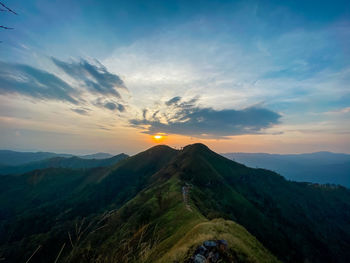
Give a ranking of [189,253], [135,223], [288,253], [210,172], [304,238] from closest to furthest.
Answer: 1. [189,253]
2. [135,223]
3. [288,253]
4. [304,238]
5. [210,172]

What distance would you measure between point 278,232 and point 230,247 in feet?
457

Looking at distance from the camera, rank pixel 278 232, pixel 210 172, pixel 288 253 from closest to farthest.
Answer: pixel 288 253
pixel 278 232
pixel 210 172

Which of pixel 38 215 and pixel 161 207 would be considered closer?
pixel 161 207

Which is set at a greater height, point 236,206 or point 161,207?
point 161,207

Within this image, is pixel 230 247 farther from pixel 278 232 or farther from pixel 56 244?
pixel 278 232

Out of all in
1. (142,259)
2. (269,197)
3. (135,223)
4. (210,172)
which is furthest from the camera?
(269,197)

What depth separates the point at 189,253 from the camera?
16.6 m

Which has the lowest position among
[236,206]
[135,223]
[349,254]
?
[349,254]

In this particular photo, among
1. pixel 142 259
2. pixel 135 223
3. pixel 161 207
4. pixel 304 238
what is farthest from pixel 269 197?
pixel 142 259

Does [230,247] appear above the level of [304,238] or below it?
above

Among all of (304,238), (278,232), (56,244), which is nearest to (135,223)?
(56,244)

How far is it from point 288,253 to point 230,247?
12587 centimetres

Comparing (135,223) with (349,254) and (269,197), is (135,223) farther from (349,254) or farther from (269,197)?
(349,254)

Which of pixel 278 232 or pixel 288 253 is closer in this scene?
pixel 288 253
